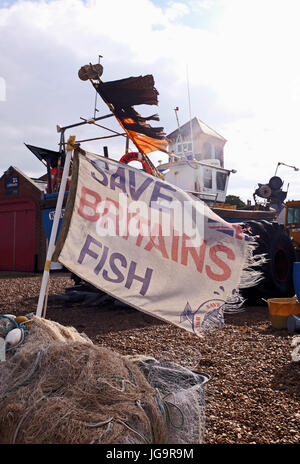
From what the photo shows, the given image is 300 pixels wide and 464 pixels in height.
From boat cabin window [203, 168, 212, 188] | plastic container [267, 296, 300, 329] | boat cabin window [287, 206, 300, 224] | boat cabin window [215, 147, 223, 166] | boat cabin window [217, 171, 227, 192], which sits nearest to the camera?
plastic container [267, 296, 300, 329]

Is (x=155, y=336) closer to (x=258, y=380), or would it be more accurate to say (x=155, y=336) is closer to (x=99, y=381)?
(x=258, y=380)

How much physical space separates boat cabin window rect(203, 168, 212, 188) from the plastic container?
7.66 meters

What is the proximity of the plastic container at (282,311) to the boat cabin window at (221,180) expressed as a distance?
8.22 m

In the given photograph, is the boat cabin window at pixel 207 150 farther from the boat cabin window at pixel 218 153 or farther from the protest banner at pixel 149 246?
the protest banner at pixel 149 246

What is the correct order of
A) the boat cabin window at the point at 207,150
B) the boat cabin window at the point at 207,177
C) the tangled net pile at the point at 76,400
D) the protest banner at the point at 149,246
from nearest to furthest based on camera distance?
the tangled net pile at the point at 76,400, the protest banner at the point at 149,246, the boat cabin window at the point at 207,177, the boat cabin window at the point at 207,150

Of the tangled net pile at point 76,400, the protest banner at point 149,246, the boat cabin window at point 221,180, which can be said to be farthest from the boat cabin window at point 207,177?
the tangled net pile at point 76,400

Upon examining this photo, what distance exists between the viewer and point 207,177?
1313 centimetres

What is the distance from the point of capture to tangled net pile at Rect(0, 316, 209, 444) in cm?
191

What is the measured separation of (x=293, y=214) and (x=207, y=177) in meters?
3.08

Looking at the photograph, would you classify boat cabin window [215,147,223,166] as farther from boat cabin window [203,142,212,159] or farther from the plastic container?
the plastic container

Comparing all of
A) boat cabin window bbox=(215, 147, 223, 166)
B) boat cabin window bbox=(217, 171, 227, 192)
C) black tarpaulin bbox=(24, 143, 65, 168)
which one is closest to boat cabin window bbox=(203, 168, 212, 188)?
boat cabin window bbox=(217, 171, 227, 192)

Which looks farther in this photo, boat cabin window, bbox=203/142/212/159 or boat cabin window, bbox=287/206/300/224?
boat cabin window, bbox=203/142/212/159

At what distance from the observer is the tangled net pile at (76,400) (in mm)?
1905

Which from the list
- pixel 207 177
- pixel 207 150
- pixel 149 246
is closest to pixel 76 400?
pixel 149 246
